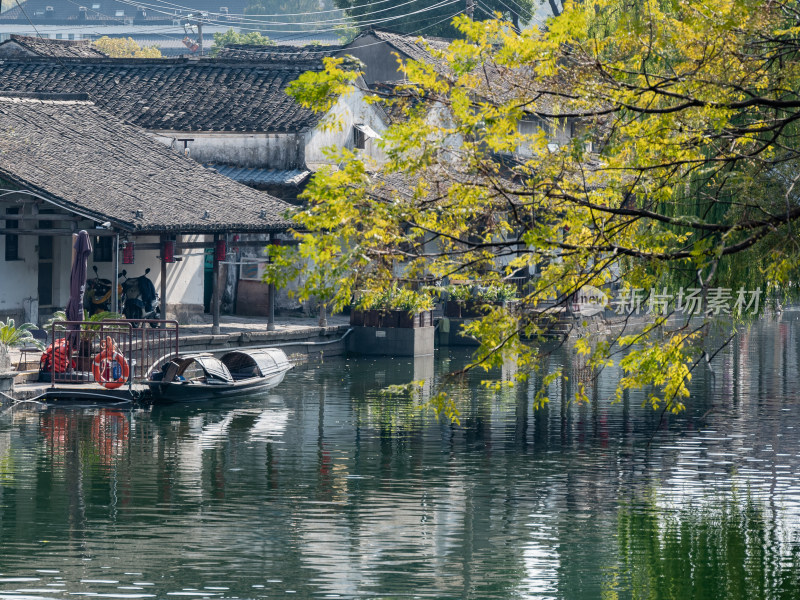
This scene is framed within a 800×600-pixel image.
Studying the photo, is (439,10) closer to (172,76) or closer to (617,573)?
(172,76)

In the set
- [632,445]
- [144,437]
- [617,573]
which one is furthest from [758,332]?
[617,573]

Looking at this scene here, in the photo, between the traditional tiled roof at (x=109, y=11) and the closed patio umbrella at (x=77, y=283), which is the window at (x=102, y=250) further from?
the traditional tiled roof at (x=109, y=11)

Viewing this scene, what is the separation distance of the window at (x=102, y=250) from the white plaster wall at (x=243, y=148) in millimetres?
7245

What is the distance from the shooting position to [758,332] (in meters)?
45.9

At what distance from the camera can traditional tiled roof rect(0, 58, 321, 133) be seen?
4031cm

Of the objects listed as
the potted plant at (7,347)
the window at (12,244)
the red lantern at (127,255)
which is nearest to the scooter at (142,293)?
the red lantern at (127,255)

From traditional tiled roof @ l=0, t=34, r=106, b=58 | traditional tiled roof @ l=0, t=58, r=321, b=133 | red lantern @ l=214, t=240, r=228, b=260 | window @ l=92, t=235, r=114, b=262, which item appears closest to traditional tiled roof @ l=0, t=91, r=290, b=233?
red lantern @ l=214, t=240, r=228, b=260

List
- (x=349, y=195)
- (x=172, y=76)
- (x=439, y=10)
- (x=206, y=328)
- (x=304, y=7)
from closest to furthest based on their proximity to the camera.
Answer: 1. (x=349, y=195)
2. (x=206, y=328)
3. (x=172, y=76)
4. (x=439, y=10)
5. (x=304, y=7)

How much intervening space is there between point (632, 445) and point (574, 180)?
441 inches

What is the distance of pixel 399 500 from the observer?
691 inches

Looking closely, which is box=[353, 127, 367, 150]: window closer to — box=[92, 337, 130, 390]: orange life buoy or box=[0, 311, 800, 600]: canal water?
box=[0, 311, 800, 600]: canal water

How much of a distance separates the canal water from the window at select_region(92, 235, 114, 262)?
321 inches

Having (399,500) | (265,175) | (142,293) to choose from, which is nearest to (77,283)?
(142,293)

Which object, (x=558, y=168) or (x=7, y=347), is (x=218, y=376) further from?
(x=558, y=168)
